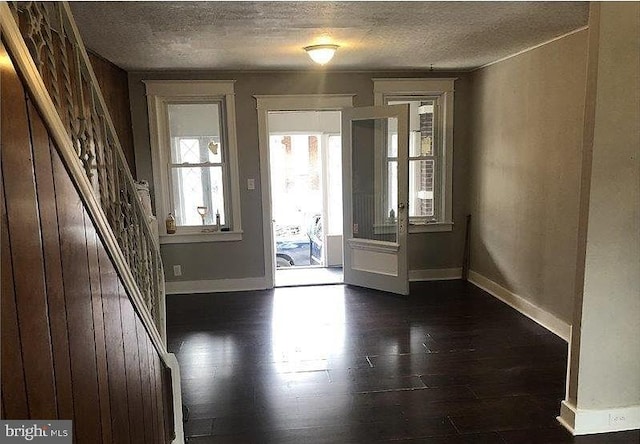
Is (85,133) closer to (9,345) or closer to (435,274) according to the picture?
(9,345)

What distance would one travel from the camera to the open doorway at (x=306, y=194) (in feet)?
22.5

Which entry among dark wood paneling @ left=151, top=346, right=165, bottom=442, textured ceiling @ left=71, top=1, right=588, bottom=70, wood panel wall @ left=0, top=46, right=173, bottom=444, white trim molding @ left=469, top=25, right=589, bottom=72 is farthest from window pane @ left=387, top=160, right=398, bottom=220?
wood panel wall @ left=0, top=46, right=173, bottom=444

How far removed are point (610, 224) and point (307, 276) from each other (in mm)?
4039

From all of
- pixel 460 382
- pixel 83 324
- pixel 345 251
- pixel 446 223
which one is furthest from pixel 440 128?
pixel 83 324

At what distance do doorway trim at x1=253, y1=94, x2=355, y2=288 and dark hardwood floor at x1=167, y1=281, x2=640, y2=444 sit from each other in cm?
92

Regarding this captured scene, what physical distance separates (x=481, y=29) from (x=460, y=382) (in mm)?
2379

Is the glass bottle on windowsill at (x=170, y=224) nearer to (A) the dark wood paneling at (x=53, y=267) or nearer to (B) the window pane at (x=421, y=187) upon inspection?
(B) the window pane at (x=421, y=187)

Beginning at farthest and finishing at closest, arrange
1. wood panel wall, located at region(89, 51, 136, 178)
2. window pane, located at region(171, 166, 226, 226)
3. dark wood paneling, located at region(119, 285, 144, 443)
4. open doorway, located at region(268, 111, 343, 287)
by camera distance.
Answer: open doorway, located at region(268, 111, 343, 287) → window pane, located at region(171, 166, 226, 226) → wood panel wall, located at region(89, 51, 136, 178) → dark wood paneling, located at region(119, 285, 144, 443)

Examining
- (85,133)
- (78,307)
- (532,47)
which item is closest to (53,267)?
(78,307)

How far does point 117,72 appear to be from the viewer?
4.52 m

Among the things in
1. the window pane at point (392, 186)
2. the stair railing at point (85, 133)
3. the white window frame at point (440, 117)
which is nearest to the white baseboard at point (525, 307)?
A: the white window frame at point (440, 117)

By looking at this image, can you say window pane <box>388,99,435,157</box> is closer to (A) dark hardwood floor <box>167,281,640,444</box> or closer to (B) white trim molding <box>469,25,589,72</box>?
(B) white trim molding <box>469,25,589,72</box>

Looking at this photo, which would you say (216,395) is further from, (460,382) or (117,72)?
(117,72)

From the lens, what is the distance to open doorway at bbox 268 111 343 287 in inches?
271
